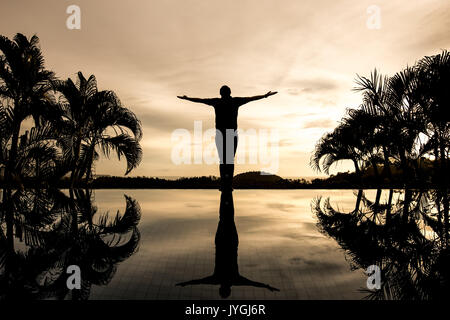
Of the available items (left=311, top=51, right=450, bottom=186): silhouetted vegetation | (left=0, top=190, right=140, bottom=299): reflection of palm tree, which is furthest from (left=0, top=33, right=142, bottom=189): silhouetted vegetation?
(left=311, top=51, right=450, bottom=186): silhouetted vegetation

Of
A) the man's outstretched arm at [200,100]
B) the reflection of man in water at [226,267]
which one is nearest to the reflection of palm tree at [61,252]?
the reflection of man in water at [226,267]

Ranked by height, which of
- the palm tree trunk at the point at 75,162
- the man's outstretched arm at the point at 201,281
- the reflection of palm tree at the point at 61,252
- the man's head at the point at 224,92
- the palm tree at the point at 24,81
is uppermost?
the palm tree at the point at 24,81

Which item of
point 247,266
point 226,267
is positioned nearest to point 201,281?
point 226,267

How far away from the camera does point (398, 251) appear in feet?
9.12

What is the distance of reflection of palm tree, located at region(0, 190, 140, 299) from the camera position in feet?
6.27

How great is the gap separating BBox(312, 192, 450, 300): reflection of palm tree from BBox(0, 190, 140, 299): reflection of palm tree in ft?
6.08

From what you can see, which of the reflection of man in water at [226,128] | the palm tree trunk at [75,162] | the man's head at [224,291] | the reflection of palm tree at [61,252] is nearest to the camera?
the man's head at [224,291]

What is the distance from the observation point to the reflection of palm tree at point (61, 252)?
6.27 feet

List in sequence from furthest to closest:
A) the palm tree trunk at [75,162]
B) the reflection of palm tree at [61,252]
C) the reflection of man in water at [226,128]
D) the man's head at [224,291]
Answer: the palm tree trunk at [75,162] < the reflection of man in water at [226,128] < the reflection of palm tree at [61,252] < the man's head at [224,291]

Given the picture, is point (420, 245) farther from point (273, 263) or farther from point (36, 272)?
point (36, 272)

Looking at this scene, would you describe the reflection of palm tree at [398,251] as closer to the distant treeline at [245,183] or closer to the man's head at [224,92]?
the man's head at [224,92]

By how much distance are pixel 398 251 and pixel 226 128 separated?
3.21m

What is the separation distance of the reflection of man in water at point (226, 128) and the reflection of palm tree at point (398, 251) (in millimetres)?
1704
